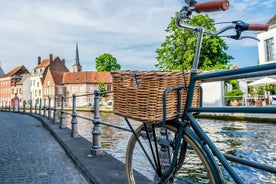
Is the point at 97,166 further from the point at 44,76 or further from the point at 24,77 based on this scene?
the point at 24,77

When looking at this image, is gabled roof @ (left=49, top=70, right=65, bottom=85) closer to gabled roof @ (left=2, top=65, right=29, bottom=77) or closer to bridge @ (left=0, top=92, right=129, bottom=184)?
gabled roof @ (left=2, top=65, right=29, bottom=77)

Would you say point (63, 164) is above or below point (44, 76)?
below

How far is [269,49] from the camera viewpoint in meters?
20.0

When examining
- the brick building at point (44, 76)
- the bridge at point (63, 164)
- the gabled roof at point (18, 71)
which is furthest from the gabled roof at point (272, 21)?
the gabled roof at point (18, 71)

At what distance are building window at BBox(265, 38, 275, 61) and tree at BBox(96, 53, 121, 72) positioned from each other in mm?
34206

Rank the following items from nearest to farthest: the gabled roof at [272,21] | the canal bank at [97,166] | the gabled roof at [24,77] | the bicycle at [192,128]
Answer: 1. the bicycle at [192,128]
2. the canal bank at [97,166]
3. the gabled roof at [272,21]
4. the gabled roof at [24,77]

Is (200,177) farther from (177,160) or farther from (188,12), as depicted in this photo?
(188,12)

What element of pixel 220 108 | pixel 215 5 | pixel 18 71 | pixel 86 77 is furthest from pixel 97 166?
pixel 18 71

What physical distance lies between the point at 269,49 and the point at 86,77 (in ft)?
133

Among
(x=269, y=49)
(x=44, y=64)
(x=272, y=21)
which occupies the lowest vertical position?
(x=269, y=49)

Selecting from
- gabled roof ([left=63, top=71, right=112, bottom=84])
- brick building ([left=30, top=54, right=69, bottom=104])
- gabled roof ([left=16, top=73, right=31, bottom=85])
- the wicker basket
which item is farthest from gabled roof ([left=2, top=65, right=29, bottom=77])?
the wicker basket

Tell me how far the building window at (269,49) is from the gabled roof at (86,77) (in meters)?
37.1

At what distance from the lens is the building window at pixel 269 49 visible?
19678mm

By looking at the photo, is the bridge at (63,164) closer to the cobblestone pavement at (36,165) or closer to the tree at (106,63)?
the cobblestone pavement at (36,165)
